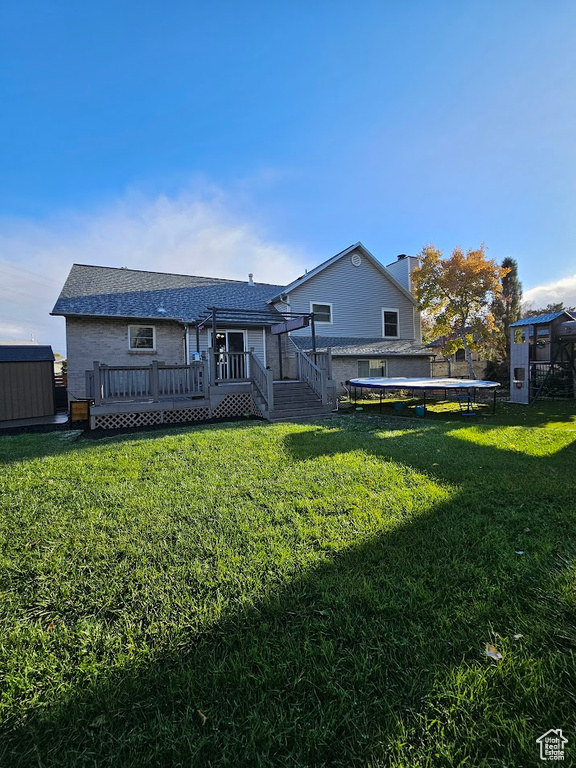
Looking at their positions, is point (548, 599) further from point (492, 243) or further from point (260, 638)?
point (492, 243)

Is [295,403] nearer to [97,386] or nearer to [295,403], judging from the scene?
[295,403]

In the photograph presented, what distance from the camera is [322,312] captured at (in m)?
18.2

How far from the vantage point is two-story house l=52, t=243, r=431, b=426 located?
11.1 metres

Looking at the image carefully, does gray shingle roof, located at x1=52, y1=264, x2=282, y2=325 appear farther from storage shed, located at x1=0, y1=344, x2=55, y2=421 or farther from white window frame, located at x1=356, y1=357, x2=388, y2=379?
white window frame, located at x1=356, y1=357, x2=388, y2=379

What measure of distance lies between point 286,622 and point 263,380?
9457 millimetres

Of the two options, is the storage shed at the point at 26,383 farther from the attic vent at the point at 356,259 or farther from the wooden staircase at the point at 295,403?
the attic vent at the point at 356,259

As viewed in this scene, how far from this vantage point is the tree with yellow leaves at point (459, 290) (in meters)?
18.7

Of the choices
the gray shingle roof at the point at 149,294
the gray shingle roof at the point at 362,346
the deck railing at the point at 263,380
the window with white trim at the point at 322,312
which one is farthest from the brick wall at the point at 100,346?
the window with white trim at the point at 322,312

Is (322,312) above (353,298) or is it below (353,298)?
below

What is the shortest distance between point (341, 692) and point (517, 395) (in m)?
17.6

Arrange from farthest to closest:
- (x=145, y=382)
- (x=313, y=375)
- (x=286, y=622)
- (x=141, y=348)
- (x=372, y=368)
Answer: (x=372, y=368)
(x=141, y=348)
(x=313, y=375)
(x=145, y=382)
(x=286, y=622)

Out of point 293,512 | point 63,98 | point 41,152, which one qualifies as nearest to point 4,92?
point 63,98

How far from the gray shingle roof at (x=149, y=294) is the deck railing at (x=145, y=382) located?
11.2ft

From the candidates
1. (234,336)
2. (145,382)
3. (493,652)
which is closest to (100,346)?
(145,382)
